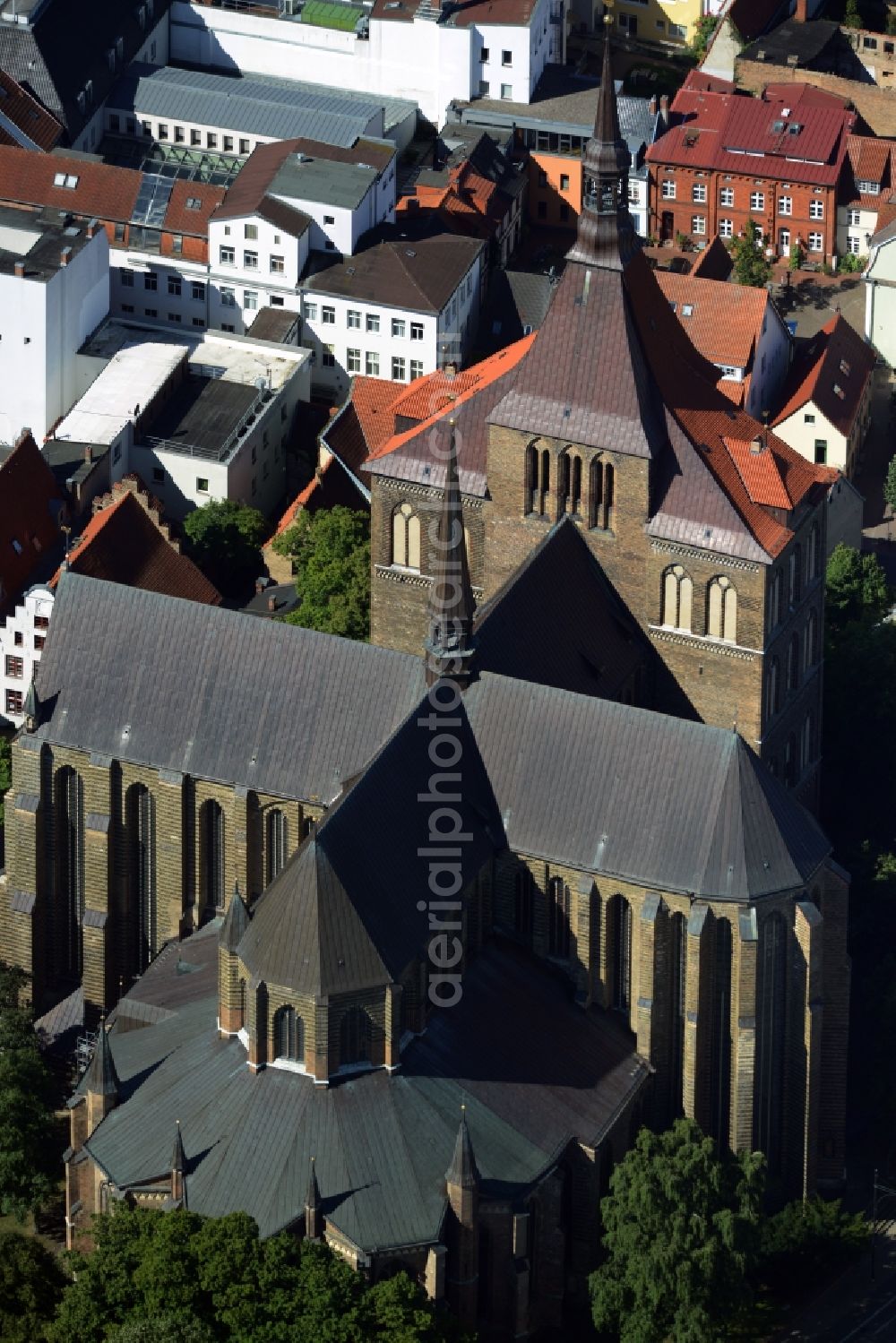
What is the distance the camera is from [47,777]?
185 meters

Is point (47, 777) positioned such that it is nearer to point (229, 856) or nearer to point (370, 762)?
point (229, 856)

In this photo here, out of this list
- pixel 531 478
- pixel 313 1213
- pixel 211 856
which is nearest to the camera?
pixel 313 1213

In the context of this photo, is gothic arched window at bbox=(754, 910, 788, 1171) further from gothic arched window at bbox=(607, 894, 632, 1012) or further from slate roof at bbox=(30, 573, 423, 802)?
slate roof at bbox=(30, 573, 423, 802)

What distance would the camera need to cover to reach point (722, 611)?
188m

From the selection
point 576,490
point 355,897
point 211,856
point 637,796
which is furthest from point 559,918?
point 576,490

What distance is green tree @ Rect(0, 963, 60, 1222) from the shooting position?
573 ft

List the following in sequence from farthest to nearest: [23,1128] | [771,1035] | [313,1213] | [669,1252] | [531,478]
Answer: [531,478] < [771,1035] < [23,1128] < [669,1252] < [313,1213]

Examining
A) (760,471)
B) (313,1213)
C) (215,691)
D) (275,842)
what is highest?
(760,471)

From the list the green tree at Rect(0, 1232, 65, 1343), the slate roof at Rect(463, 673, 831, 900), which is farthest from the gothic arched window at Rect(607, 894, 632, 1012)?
the green tree at Rect(0, 1232, 65, 1343)

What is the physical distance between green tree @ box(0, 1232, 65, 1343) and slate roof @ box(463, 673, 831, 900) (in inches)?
1009

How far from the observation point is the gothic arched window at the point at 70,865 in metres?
185

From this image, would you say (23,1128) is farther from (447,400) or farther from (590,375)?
(447,400)

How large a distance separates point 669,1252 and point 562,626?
98.6ft

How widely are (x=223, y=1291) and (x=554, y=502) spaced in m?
43.9
